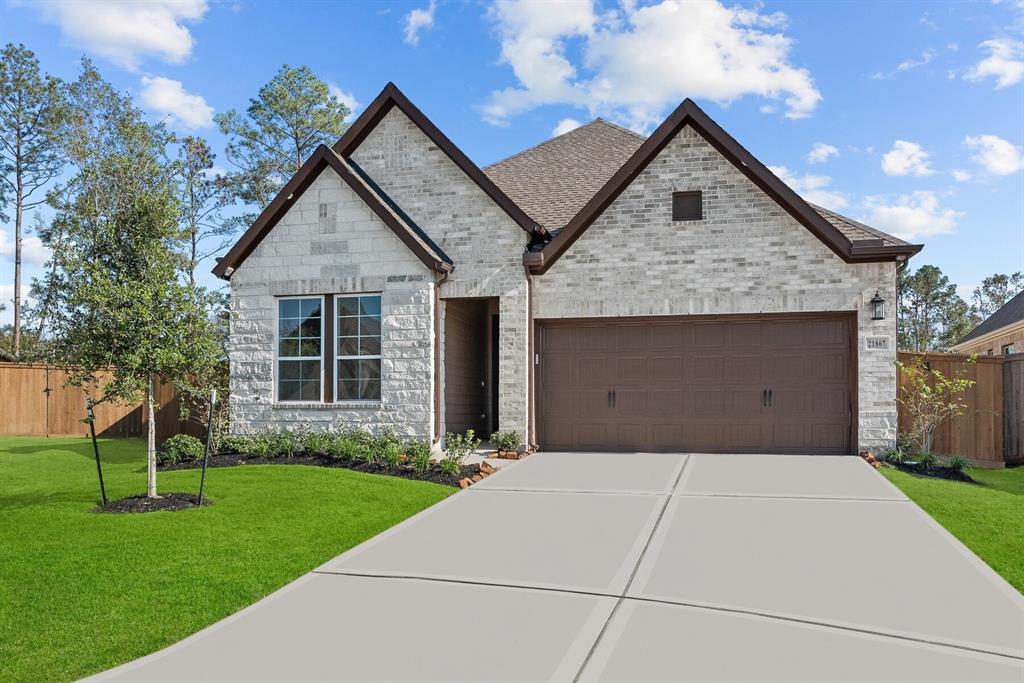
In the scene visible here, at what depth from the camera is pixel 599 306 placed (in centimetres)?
1309

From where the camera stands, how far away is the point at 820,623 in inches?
181

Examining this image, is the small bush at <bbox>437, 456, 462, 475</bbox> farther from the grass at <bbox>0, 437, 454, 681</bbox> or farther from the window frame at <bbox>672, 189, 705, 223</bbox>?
the window frame at <bbox>672, 189, 705, 223</bbox>

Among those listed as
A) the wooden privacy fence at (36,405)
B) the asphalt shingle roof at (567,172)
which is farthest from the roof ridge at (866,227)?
the wooden privacy fence at (36,405)

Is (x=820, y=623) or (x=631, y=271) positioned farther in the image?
(x=631, y=271)

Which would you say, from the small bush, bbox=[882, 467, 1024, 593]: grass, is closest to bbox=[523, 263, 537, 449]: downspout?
the small bush

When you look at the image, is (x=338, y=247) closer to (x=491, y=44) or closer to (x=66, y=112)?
(x=491, y=44)

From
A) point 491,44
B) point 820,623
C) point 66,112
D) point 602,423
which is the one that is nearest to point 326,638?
point 820,623

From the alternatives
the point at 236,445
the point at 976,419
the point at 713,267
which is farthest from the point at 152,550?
the point at 976,419

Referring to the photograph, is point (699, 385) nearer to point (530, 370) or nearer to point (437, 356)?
point (530, 370)

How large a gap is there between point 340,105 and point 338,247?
21.3m

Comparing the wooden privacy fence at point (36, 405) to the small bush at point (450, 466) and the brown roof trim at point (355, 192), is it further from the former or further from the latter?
the small bush at point (450, 466)

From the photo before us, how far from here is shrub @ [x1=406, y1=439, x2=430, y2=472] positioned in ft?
35.3

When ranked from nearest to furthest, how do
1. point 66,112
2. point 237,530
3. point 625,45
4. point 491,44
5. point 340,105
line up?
1. point 237,530
2. point 625,45
3. point 491,44
4. point 66,112
5. point 340,105

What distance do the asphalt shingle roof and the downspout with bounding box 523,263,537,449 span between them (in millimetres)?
1415
